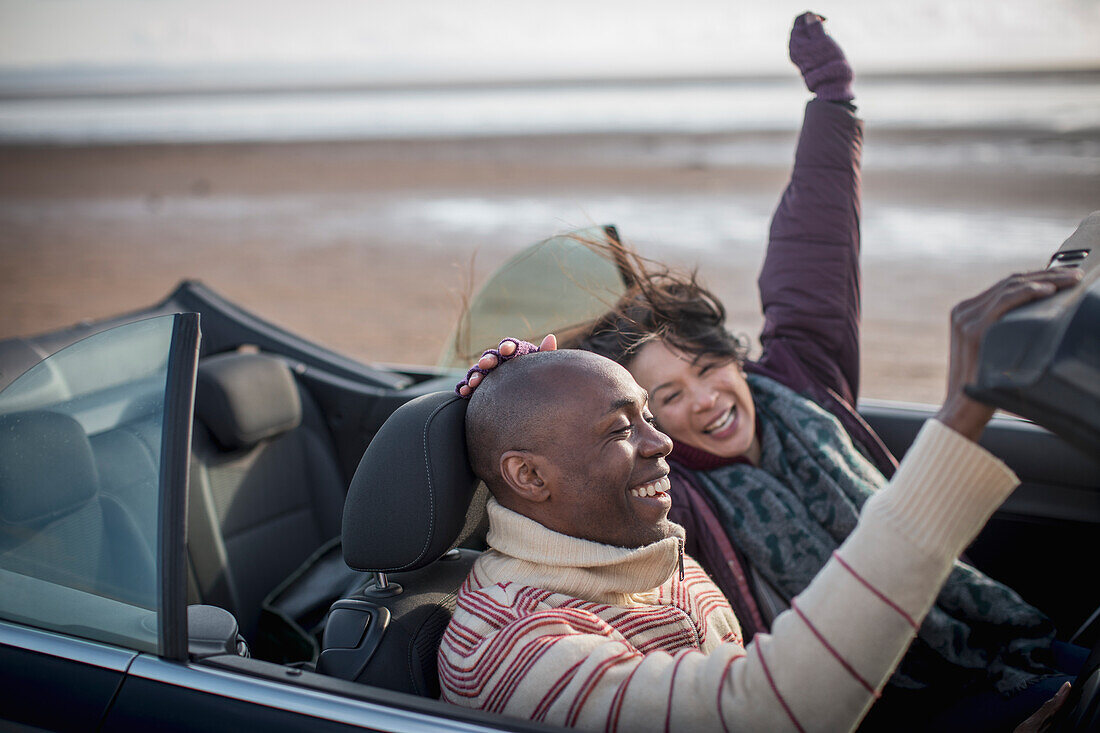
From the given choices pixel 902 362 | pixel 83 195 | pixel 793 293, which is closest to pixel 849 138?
pixel 793 293

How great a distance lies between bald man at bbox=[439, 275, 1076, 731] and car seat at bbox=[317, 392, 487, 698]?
0.07 m

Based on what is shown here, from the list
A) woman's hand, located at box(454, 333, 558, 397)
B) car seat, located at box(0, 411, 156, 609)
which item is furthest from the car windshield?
woman's hand, located at box(454, 333, 558, 397)

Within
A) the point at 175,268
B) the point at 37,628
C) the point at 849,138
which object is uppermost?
the point at 849,138

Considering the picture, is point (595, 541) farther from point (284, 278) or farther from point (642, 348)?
point (284, 278)

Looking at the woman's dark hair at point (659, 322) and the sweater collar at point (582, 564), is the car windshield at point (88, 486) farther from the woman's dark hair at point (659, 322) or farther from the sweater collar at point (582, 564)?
the woman's dark hair at point (659, 322)

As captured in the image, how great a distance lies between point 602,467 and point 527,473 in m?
0.13

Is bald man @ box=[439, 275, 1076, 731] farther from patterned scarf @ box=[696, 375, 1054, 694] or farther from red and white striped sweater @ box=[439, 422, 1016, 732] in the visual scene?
patterned scarf @ box=[696, 375, 1054, 694]

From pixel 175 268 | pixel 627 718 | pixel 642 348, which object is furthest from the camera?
pixel 175 268

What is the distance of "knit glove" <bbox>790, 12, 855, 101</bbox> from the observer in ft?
7.76

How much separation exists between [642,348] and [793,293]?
55cm

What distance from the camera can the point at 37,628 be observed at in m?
1.57

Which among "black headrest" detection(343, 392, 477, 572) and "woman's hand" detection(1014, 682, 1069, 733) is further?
"woman's hand" detection(1014, 682, 1069, 733)

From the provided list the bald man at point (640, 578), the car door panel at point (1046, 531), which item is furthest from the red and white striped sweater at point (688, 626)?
the car door panel at point (1046, 531)

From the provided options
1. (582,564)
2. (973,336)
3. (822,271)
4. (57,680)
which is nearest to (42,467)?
(57,680)
